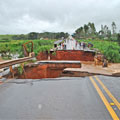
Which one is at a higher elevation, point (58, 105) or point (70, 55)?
point (70, 55)

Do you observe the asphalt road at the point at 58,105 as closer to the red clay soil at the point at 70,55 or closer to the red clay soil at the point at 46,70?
the red clay soil at the point at 46,70

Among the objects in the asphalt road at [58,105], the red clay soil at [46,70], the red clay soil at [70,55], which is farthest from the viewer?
the red clay soil at [70,55]

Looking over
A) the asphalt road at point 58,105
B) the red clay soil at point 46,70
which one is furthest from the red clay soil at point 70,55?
the asphalt road at point 58,105

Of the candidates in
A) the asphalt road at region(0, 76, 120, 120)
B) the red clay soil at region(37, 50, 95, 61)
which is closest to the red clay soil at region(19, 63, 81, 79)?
the asphalt road at region(0, 76, 120, 120)

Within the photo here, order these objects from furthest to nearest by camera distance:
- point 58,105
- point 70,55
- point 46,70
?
point 70,55 < point 46,70 < point 58,105

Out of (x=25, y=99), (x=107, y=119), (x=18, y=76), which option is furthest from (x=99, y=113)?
(x=18, y=76)

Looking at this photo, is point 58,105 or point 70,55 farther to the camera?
point 70,55

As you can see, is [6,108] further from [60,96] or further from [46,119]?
[60,96]

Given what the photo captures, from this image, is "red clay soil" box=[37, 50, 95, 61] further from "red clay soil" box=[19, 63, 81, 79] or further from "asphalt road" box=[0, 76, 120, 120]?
"asphalt road" box=[0, 76, 120, 120]

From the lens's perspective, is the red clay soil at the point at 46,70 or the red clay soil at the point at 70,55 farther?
the red clay soil at the point at 70,55

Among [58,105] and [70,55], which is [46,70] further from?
[70,55]

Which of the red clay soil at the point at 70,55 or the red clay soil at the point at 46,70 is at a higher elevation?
the red clay soil at the point at 70,55

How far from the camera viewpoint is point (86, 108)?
292 cm

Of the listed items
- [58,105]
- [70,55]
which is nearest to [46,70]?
[58,105]
